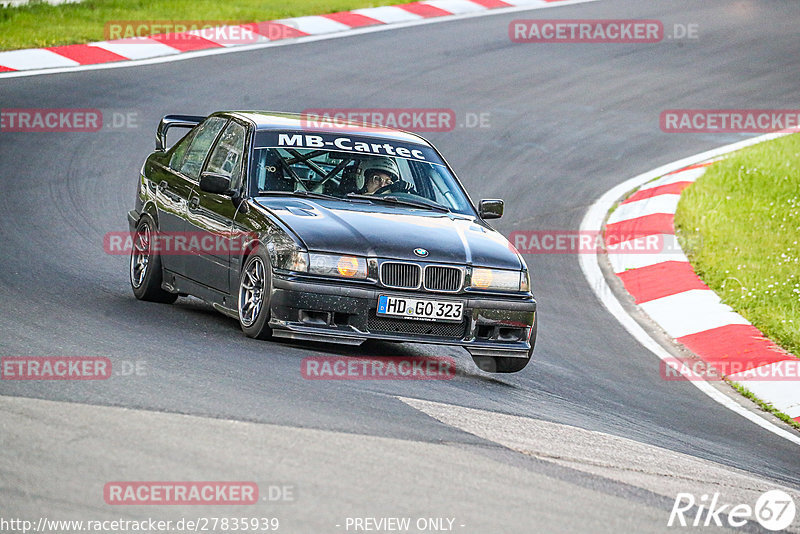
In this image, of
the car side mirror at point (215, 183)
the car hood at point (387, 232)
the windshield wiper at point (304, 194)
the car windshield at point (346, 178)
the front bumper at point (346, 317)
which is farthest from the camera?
the car windshield at point (346, 178)

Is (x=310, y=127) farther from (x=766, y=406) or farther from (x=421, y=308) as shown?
(x=766, y=406)

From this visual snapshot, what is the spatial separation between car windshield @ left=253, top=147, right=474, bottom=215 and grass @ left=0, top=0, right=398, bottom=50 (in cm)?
986

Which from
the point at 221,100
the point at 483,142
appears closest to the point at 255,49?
the point at 221,100

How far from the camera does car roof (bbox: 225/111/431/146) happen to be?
29.4ft

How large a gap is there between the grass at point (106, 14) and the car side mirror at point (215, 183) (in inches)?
391

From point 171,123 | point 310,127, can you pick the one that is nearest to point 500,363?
point 310,127

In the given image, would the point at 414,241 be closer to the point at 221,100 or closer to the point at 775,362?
the point at 775,362

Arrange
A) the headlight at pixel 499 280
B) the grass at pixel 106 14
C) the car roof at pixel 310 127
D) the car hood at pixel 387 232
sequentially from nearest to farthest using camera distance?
the car hood at pixel 387 232, the headlight at pixel 499 280, the car roof at pixel 310 127, the grass at pixel 106 14

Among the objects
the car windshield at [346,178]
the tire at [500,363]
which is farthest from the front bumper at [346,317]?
the car windshield at [346,178]

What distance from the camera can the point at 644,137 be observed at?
17.3 metres

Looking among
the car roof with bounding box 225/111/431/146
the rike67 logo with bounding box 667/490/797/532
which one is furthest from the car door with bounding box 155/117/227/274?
the rike67 logo with bounding box 667/490/797/532

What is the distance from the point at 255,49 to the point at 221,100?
324 centimetres

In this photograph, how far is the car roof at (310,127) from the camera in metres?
8.96

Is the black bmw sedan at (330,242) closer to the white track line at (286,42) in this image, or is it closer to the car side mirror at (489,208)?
the car side mirror at (489,208)
